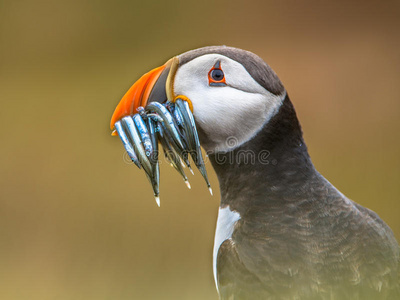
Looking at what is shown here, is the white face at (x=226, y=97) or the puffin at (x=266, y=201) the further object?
the white face at (x=226, y=97)

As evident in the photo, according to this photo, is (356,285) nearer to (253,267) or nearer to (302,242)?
(302,242)

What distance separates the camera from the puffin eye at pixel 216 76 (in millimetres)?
1843

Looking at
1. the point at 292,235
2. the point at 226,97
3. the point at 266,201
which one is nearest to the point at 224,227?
the point at 266,201

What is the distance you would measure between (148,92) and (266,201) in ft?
1.91

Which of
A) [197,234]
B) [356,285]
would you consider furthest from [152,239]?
[356,285]

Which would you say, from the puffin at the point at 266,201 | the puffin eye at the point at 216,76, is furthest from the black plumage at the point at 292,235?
the puffin eye at the point at 216,76

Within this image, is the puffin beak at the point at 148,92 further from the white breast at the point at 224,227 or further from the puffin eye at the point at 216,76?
the white breast at the point at 224,227

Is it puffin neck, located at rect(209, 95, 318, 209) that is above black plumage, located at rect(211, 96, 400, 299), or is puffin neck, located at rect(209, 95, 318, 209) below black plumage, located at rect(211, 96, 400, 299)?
above

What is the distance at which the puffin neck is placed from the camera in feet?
6.27

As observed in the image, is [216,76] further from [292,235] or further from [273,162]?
[292,235]

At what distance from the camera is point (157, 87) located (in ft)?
6.21

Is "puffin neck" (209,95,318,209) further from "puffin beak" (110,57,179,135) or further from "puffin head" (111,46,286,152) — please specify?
"puffin beak" (110,57,179,135)

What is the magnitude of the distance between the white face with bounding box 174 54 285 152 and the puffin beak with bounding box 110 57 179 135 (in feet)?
0.10

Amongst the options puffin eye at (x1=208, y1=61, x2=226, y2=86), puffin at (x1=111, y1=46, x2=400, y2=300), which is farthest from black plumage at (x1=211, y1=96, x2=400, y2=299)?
puffin eye at (x1=208, y1=61, x2=226, y2=86)
